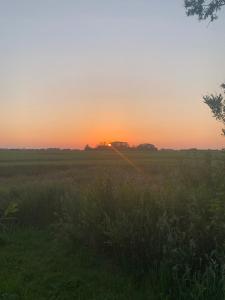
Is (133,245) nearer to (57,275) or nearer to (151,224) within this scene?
(151,224)

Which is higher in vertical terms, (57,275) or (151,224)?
(151,224)

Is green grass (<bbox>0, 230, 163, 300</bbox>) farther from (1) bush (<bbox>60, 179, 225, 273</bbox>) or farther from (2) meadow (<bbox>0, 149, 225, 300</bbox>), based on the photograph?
(1) bush (<bbox>60, 179, 225, 273</bbox>)

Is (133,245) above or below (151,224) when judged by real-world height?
below

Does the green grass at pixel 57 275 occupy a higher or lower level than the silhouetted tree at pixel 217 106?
lower

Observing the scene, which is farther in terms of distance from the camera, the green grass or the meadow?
the green grass

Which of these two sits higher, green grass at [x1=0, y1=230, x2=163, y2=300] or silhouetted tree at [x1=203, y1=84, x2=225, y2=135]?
silhouetted tree at [x1=203, y1=84, x2=225, y2=135]

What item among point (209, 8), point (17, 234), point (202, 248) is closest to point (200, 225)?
point (202, 248)

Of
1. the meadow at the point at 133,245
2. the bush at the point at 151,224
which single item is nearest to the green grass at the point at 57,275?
the meadow at the point at 133,245

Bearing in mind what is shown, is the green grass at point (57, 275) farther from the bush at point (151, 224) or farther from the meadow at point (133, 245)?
the bush at point (151, 224)

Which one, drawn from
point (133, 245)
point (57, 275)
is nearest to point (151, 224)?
point (133, 245)

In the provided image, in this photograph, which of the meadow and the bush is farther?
the bush

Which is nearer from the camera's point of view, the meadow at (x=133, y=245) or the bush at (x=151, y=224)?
the meadow at (x=133, y=245)

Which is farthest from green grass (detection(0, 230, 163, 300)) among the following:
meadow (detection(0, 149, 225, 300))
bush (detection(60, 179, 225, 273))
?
bush (detection(60, 179, 225, 273))

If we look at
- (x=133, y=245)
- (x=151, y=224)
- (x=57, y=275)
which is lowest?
(x=57, y=275)
